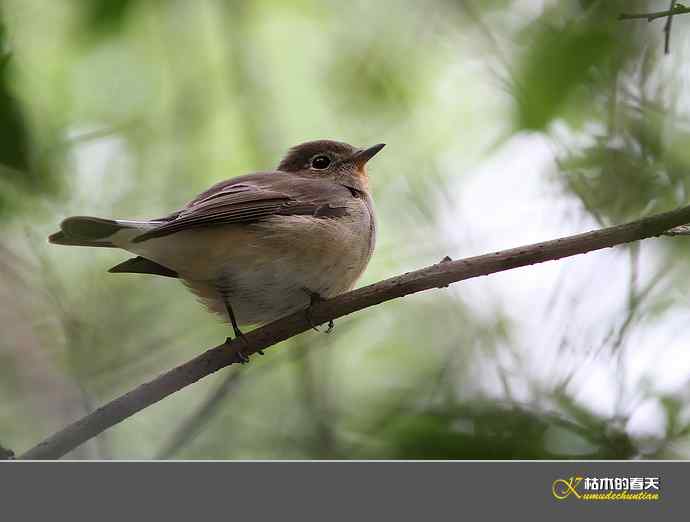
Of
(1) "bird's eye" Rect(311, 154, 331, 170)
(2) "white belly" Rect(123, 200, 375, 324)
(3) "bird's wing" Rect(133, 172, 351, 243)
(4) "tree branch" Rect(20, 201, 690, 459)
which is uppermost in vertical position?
(1) "bird's eye" Rect(311, 154, 331, 170)

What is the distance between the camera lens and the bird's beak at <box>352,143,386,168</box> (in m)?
4.93

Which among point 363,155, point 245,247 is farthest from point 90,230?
point 363,155

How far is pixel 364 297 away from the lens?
337 cm

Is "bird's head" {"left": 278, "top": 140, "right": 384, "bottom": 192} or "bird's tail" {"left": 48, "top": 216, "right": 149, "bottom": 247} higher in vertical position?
"bird's head" {"left": 278, "top": 140, "right": 384, "bottom": 192}

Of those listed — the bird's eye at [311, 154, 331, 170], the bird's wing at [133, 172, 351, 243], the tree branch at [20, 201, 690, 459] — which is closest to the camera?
the tree branch at [20, 201, 690, 459]

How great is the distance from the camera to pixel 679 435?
3.29m

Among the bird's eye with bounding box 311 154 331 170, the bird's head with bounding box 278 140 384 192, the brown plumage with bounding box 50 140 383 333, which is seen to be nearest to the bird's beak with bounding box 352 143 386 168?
the bird's head with bounding box 278 140 384 192

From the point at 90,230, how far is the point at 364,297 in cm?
149

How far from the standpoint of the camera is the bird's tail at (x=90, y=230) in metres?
3.93

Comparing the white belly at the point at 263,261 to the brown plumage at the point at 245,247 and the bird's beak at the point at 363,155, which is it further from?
the bird's beak at the point at 363,155

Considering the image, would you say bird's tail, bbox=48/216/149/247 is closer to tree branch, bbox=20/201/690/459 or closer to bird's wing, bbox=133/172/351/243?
bird's wing, bbox=133/172/351/243

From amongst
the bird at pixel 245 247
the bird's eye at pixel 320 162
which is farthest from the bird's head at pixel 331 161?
the bird at pixel 245 247

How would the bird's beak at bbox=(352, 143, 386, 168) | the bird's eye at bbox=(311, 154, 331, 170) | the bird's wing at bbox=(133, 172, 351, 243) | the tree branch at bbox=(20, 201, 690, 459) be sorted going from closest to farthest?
1. the tree branch at bbox=(20, 201, 690, 459)
2. the bird's wing at bbox=(133, 172, 351, 243)
3. the bird's beak at bbox=(352, 143, 386, 168)
4. the bird's eye at bbox=(311, 154, 331, 170)

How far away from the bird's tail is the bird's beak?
156 cm
